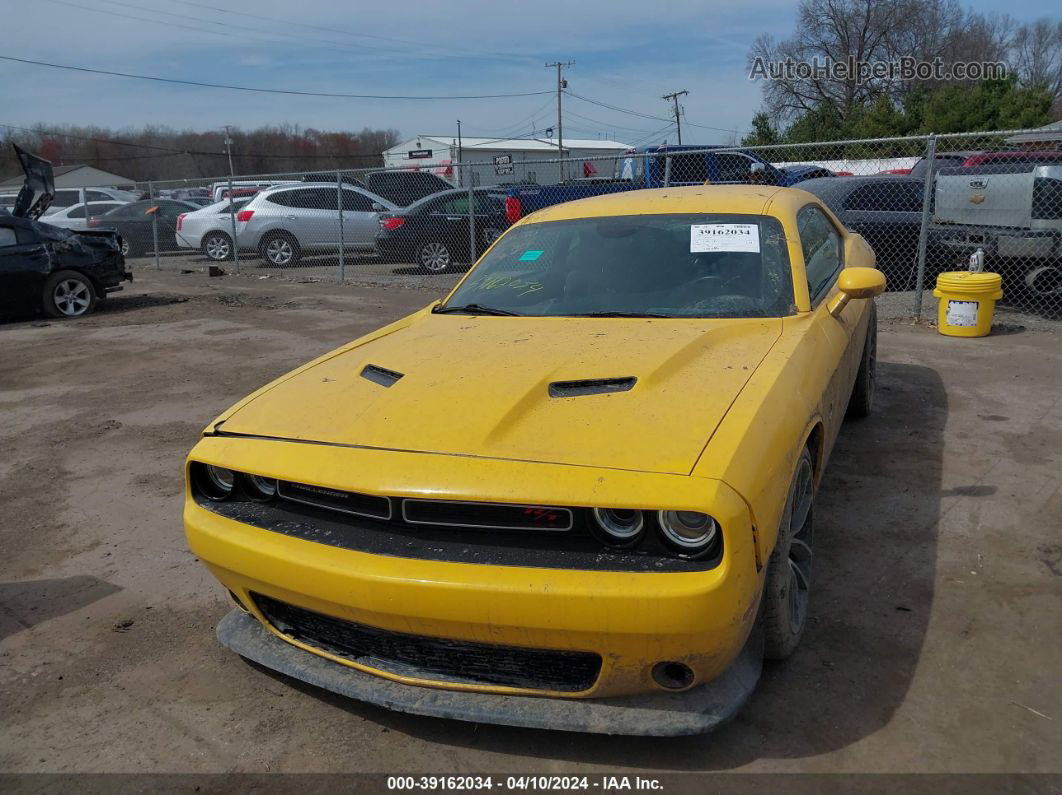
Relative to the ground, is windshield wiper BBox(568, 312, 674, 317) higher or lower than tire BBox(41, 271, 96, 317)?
higher

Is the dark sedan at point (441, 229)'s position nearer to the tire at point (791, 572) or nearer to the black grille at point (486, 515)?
the tire at point (791, 572)

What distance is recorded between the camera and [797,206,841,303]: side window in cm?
372

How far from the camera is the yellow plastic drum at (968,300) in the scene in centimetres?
784

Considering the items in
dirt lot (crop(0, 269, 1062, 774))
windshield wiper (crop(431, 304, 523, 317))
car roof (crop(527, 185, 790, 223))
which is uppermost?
car roof (crop(527, 185, 790, 223))

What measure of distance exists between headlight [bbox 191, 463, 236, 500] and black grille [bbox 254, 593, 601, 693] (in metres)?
0.44

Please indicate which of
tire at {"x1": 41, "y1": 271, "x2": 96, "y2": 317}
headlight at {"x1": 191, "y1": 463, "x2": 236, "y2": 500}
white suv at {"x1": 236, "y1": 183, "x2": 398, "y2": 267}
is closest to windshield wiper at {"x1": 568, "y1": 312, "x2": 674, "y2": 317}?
headlight at {"x1": 191, "y1": 463, "x2": 236, "y2": 500}

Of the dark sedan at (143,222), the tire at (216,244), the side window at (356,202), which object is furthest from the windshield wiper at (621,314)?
the dark sedan at (143,222)

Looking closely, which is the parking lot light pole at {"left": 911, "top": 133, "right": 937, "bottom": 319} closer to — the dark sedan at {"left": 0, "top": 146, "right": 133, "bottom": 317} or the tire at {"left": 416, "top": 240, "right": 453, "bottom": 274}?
the tire at {"left": 416, "top": 240, "right": 453, "bottom": 274}

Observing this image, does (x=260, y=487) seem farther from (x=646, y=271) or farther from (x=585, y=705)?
(x=646, y=271)

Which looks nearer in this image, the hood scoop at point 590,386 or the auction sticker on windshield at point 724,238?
the hood scoop at point 590,386

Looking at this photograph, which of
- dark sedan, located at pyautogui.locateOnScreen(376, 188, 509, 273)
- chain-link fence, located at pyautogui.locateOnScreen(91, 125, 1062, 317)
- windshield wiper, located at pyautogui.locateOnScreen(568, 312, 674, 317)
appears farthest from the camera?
dark sedan, located at pyautogui.locateOnScreen(376, 188, 509, 273)

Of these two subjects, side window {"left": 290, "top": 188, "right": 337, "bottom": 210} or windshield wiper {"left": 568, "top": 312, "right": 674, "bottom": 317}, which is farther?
side window {"left": 290, "top": 188, "right": 337, "bottom": 210}

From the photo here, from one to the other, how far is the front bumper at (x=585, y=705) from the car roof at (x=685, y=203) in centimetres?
216

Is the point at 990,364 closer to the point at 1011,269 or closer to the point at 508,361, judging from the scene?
the point at 1011,269
